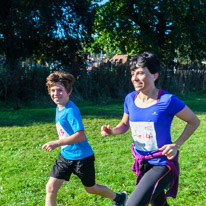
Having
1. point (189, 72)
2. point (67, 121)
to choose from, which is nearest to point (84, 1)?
point (189, 72)

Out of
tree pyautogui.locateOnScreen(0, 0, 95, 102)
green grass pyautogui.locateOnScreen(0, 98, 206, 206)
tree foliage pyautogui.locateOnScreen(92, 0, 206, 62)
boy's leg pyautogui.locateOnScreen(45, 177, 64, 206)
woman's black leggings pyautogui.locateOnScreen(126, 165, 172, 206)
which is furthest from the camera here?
tree foliage pyautogui.locateOnScreen(92, 0, 206, 62)

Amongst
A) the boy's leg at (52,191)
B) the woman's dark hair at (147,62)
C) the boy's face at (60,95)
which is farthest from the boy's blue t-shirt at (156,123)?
the boy's leg at (52,191)

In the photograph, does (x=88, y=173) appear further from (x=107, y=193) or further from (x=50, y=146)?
(x=50, y=146)

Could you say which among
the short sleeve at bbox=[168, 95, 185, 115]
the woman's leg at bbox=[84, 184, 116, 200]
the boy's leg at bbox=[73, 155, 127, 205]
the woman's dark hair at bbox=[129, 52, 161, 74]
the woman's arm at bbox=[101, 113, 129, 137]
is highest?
the woman's dark hair at bbox=[129, 52, 161, 74]

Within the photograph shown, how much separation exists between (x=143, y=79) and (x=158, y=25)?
23.8 metres

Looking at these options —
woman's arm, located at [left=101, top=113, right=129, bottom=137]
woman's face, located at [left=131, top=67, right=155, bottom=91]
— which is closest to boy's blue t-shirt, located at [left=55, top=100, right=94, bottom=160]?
woman's arm, located at [left=101, top=113, right=129, bottom=137]

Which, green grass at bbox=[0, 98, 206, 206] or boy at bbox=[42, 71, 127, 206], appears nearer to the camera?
boy at bbox=[42, 71, 127, 206]

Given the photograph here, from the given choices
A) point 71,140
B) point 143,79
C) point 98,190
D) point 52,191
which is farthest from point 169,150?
point 52,191

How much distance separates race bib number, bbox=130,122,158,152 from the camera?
250 centimetres

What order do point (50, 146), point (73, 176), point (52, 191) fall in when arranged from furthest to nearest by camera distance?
point (73, 176) < point (52, 191) < point (50, 146)

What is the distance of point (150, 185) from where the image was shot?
2.38m

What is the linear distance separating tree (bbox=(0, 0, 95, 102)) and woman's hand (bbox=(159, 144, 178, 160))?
1180cm

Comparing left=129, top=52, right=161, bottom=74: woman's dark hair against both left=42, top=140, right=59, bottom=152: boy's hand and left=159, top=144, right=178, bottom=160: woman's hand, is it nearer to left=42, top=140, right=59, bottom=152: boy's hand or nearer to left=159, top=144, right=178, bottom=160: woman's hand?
left=159, top=144, right=178, bottom=160: woman's hand

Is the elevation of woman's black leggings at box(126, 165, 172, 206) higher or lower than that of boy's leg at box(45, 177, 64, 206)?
higher
